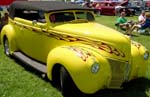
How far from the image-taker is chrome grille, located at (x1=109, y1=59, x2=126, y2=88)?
21.5ft

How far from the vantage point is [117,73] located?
661 cm

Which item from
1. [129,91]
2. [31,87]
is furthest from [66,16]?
[129,91]

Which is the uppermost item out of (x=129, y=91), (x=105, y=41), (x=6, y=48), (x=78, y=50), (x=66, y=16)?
(x=66, y=16)

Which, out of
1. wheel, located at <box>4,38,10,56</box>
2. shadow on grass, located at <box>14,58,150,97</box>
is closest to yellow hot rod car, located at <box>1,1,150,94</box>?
shadow on grass, located at <box>14,58,150,97</box>

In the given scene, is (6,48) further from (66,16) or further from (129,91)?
(129,91)

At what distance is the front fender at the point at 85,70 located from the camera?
20.0 feet

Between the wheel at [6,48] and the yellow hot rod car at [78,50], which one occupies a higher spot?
the yellow hot rod car at [78,50]

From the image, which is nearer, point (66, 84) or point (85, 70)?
point (85, 70)

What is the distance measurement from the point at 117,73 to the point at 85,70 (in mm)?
845

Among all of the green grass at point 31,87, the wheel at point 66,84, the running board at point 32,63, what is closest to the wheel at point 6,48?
the running board at point 32,63

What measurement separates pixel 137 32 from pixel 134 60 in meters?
9.85

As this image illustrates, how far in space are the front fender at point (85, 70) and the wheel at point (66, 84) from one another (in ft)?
0.51

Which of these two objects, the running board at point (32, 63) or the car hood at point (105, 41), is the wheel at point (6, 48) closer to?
the running board at point (32, 63)

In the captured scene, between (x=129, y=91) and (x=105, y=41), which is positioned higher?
(x=105, y=41)
